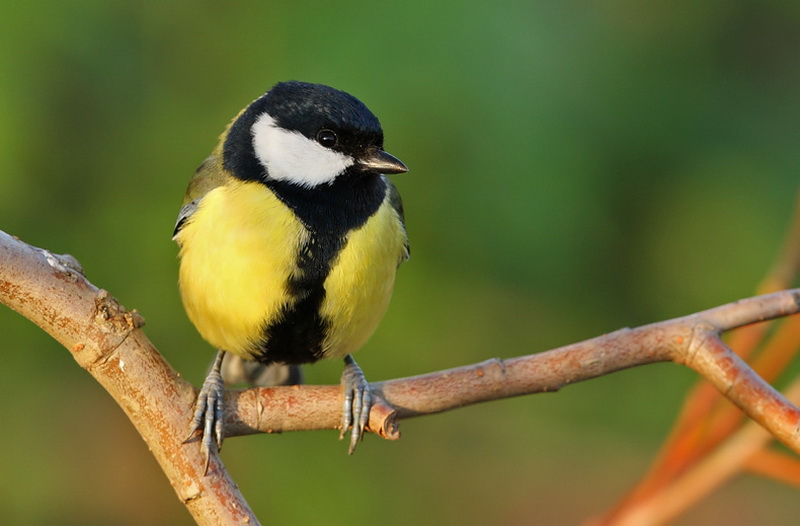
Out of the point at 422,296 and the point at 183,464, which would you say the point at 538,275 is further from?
the point at 183,464

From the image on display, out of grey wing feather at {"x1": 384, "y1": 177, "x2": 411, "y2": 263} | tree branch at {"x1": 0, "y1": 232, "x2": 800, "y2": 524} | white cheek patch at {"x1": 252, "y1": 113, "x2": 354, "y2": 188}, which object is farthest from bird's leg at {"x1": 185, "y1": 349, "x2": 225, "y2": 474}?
grey wing feather at {"x1": 384, "y1": 177, "x2": 411, "y2": 263}

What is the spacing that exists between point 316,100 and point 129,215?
50cm

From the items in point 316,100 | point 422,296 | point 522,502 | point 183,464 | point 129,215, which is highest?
point 316,100

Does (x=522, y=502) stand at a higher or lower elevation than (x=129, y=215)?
lower

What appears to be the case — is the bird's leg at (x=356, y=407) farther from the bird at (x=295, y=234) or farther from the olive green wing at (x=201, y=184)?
the olive green wing at (x=201, y=184)

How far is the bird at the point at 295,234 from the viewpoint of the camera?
4.17 feet

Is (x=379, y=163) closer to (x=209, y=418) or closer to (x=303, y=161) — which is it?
(x=303, y=161)

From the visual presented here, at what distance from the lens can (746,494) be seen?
202cm

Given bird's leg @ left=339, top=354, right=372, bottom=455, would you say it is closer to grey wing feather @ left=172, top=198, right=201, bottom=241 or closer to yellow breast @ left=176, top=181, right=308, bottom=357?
yellow breast @ left=176, top=181, right=308, bottom=357

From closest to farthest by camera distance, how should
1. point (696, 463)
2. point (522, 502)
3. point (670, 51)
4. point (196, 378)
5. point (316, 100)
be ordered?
point (696, 463), point (316, 100), point (196, 378), point (670, 51), point (522, 502)

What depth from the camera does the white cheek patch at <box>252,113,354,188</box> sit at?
1.32 metres

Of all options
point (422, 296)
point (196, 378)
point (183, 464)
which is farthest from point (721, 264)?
point (183, 464)

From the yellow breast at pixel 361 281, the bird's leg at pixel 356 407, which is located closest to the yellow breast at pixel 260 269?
the yellow breast at pixel 361 281

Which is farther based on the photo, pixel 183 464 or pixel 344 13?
pixel 344 13
